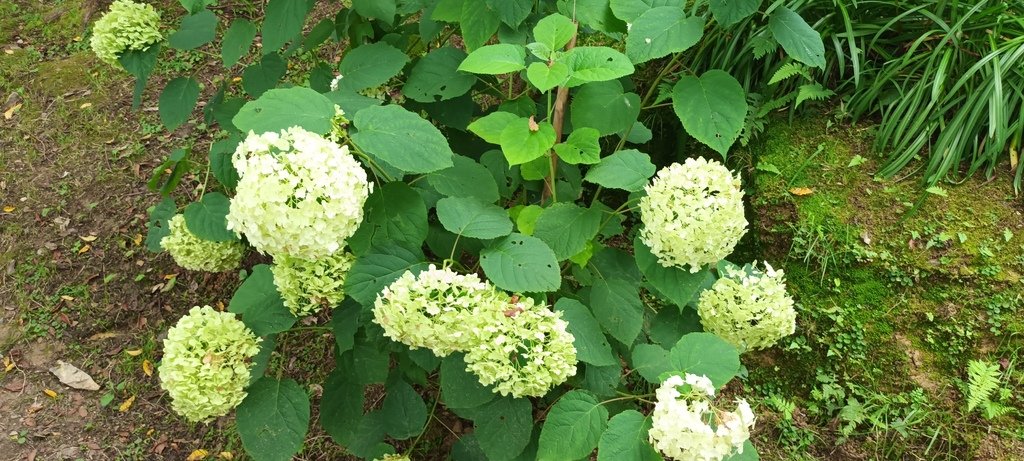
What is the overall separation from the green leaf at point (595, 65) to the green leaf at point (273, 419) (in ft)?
3.69

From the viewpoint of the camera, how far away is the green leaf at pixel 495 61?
1649 millimetres

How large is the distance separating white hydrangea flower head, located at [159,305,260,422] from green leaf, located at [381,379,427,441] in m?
0.55

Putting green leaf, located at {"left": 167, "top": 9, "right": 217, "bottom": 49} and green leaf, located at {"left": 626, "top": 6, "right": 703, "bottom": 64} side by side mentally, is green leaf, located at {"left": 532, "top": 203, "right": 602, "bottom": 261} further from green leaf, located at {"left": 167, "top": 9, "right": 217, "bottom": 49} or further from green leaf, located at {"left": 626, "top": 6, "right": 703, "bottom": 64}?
green leaf, located at {"left": 167, "top": 9, "right": 217, "bottom": 49}

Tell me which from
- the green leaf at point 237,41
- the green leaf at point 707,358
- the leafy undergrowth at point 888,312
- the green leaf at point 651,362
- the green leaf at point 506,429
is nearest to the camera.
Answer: the green leaf at point 707,358

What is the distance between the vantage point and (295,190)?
1.37m

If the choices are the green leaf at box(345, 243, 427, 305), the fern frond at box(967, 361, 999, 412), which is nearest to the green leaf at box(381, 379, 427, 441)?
the green leaf at box(345, 243, 427, 305)

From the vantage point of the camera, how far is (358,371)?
2061 mm

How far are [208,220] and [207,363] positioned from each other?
691 millimetres

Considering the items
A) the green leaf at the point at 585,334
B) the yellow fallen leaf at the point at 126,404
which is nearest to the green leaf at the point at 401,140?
the green leaf at the point at 585,334

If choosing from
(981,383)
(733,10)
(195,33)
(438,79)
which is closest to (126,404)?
(195,33)

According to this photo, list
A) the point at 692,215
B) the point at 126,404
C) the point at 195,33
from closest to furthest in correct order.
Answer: the point at 692,215 → the point at 195,33 → the point at 126,404

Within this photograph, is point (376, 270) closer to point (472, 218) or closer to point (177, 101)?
point (472, 218)

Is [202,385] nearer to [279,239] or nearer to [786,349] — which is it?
[279,239]

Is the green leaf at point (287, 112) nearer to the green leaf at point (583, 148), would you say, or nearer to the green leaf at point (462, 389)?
the green leaf at point (583, 148)
